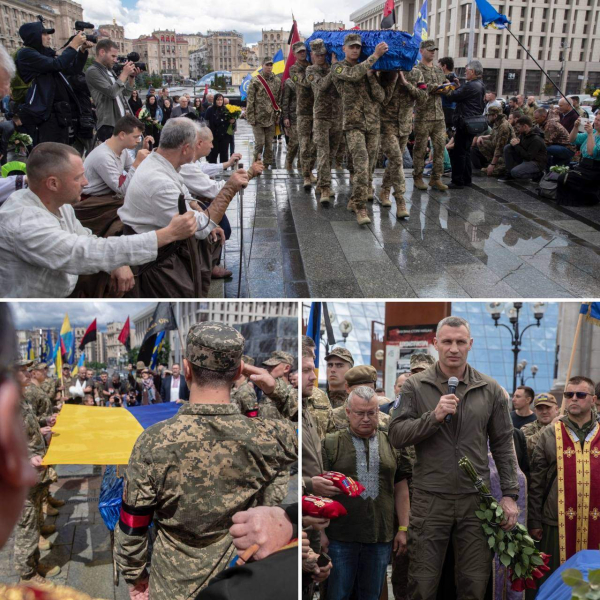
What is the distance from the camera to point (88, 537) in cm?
500

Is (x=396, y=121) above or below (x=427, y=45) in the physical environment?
below

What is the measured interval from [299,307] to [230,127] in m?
12.2

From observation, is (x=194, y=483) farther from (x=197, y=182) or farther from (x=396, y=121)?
(x=396, y=121)

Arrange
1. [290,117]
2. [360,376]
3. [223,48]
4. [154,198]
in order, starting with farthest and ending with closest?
[223,48], [290,117], [360,376], [154,198]

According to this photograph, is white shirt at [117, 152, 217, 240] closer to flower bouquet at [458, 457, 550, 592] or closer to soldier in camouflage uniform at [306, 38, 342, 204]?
flower bouquet at [458, 457, 550, 592]

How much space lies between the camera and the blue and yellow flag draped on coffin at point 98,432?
4.33 m

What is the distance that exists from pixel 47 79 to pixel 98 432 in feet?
14.7

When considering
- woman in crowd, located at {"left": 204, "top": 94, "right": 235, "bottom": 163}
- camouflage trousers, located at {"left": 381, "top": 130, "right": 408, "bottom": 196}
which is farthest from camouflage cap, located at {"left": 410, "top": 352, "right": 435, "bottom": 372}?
woman in crowd, located at {"left": 204, "top": 94, "right": 235, "bottom": 163}

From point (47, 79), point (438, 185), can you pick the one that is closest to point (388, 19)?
point (438, 185)

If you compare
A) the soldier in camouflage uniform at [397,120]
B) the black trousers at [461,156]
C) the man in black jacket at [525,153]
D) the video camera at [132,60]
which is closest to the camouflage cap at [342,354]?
the soldier in camouflage uniform at [397,120]

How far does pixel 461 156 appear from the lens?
394 inches

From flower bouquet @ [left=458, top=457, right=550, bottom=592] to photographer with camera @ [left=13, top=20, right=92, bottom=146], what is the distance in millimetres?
6102

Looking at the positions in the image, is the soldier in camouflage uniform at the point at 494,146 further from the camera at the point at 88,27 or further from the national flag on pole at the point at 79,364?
the national flag on pole at the point at 79,364

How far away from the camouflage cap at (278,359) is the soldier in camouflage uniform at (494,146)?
912cm
